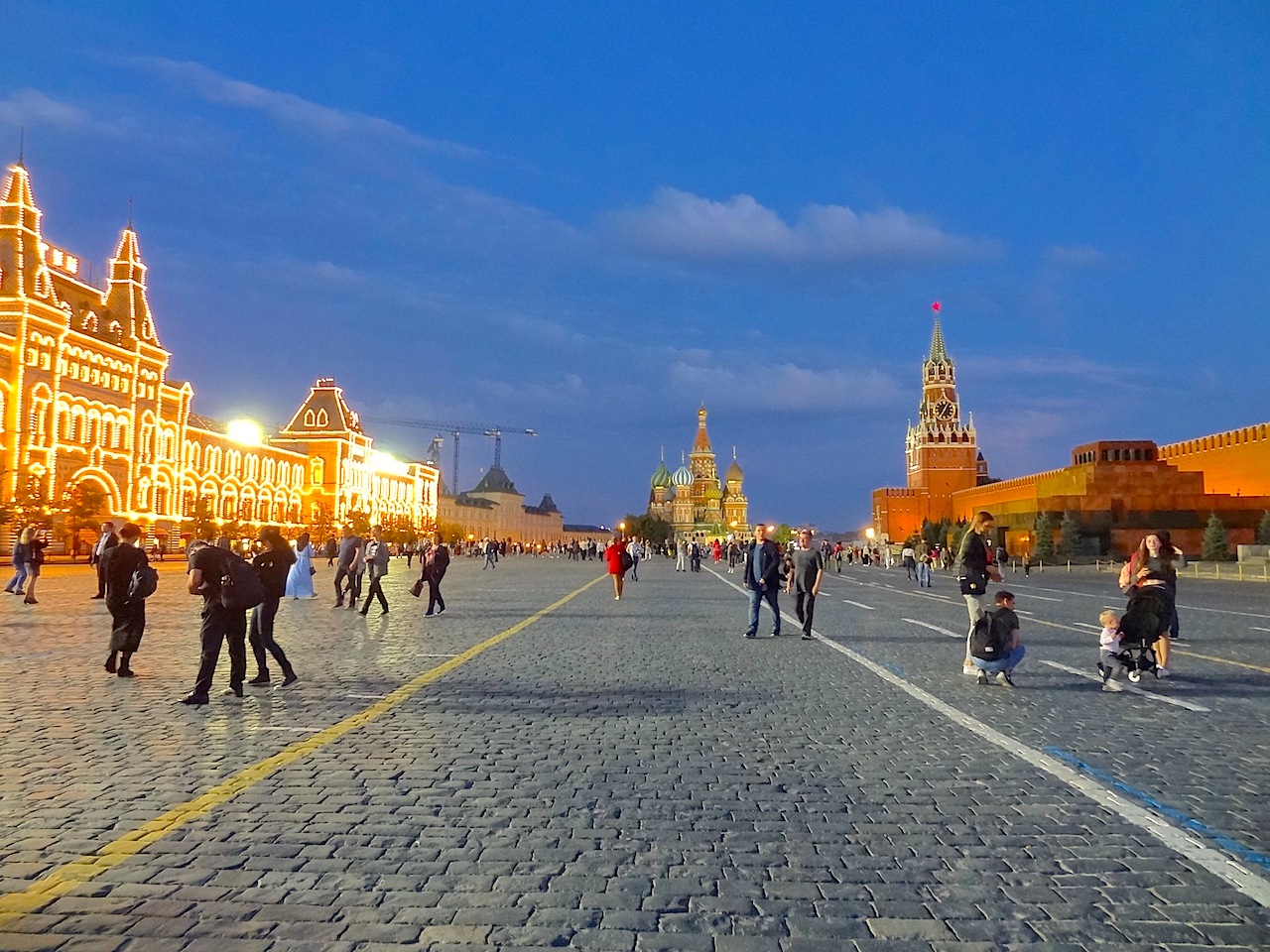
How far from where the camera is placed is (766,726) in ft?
24.5

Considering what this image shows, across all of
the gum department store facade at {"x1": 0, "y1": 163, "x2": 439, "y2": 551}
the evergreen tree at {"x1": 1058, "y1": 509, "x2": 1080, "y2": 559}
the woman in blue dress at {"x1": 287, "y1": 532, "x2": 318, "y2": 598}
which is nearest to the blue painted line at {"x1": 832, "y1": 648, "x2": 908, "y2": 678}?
the woman in blue dress at {"x1": 287, "y1": 532, "x2": 318, "y2": 598}

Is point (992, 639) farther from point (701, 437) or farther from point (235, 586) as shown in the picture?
point (701, 437)

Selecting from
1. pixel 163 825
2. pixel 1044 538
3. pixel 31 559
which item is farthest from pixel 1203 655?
pixel 1044 538

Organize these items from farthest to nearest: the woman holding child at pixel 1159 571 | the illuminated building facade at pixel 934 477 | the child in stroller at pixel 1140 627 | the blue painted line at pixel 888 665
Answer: the illuminated building facade at pixel 934 477 → the blue painted line at pixel 888 665 → the woman holding child at pixel 1159 571 → the child in stroller at pixel 1140 627

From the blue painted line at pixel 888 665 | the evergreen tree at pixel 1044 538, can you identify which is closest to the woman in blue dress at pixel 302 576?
the blue painted line at pixel 888 665

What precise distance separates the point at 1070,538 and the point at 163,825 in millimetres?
63559

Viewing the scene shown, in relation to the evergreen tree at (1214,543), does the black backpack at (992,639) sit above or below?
below

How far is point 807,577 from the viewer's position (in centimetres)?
1477

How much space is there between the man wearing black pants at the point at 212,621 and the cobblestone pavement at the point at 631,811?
323mm

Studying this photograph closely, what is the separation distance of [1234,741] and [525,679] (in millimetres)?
6080

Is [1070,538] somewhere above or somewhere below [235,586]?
above

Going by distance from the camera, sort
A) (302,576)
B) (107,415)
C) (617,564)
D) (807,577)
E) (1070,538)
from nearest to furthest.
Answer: (807,577)
(302,576)
(617,564)
(107,415)
(1070,538)

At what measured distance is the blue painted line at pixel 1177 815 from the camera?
4.43 metres

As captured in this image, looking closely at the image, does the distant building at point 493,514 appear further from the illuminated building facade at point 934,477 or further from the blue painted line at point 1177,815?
the blue painted line at point 1177,815
